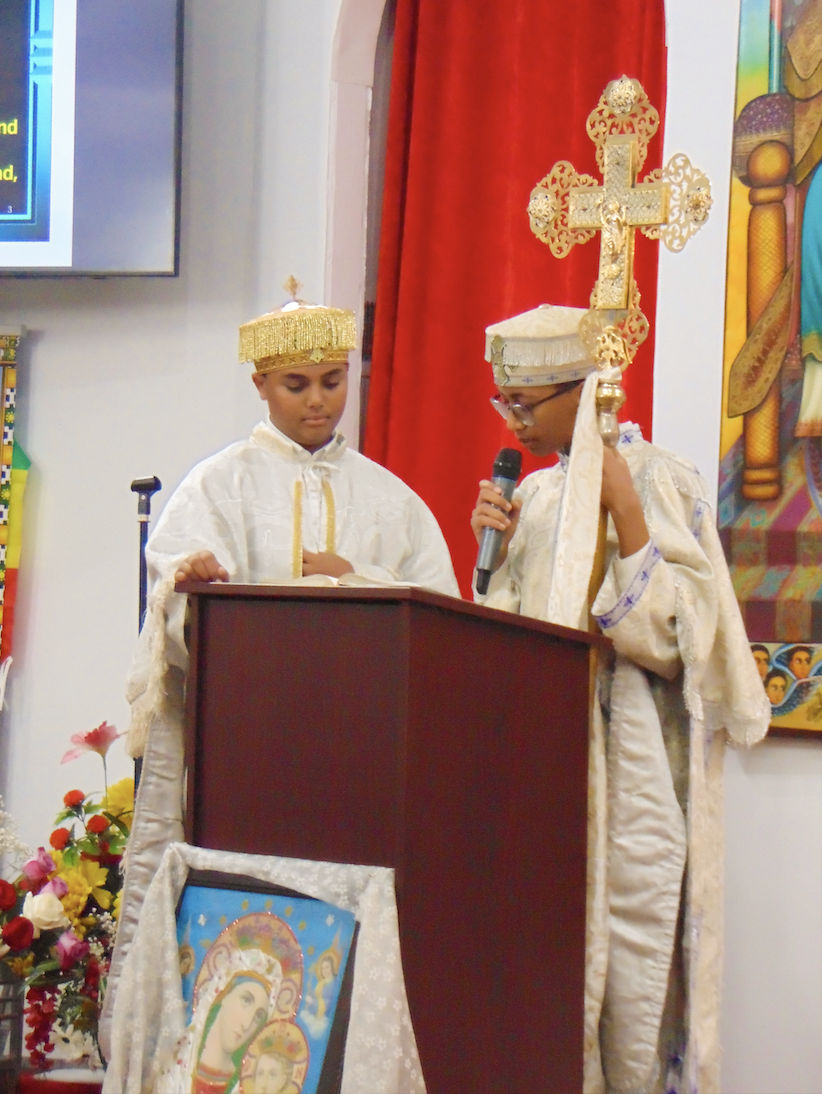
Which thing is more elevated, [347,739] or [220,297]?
[220,297]

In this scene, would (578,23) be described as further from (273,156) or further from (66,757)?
(66,757)

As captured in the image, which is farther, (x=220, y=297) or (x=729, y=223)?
(x=220, y=297)

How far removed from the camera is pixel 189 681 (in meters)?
1.96

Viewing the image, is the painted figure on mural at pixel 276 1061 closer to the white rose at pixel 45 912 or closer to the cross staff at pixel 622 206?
the cross staff at pixel 622 206

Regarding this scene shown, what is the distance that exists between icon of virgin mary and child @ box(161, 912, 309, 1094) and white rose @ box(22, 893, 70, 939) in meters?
1.25

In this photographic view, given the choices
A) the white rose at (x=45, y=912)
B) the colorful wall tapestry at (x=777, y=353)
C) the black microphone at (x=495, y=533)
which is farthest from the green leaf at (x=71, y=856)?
the colorful wall tapestry at (x=777, y=353)

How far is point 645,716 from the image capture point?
259 centimetres

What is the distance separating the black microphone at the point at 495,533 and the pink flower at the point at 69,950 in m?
1.21

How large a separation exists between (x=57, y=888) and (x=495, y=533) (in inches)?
51.3

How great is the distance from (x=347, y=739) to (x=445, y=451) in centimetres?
253

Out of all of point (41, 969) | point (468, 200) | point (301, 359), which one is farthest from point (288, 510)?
point (468, 200)

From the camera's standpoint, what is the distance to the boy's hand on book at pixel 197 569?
216 centimetres

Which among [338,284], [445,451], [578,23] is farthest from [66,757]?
[578,23]

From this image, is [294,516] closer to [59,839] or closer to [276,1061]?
[59,839]
